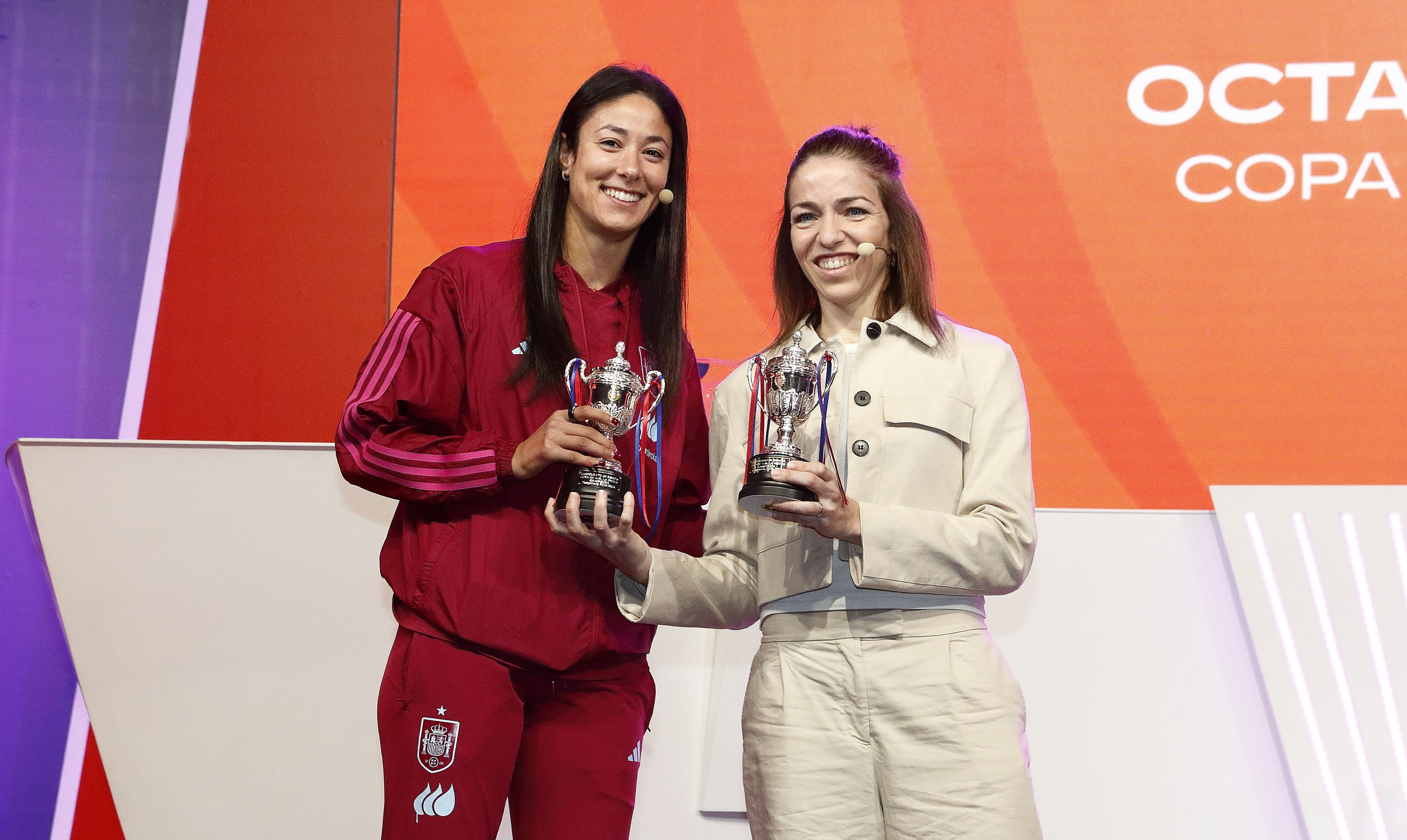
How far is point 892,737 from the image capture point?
1614 millimetres

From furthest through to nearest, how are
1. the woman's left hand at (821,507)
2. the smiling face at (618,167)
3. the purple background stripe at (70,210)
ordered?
the purple background stripe at (70,210)
the smiling face at (618,167)
the woman's left hand at (821,507)

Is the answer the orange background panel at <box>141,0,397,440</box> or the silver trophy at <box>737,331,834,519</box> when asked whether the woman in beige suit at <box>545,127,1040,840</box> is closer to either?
the silver trophy at <box>737,331,834,519</box>

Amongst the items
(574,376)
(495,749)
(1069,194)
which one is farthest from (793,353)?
(1069,194)

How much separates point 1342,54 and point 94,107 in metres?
3.89

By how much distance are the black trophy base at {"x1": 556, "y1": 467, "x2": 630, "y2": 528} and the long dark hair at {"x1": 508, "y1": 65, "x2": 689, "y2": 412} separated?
0.70ft

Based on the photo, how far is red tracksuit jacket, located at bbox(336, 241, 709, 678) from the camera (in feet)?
5.57

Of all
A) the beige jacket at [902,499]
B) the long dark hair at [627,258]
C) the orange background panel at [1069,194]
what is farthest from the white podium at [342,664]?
the orange background panel at [1069,194]

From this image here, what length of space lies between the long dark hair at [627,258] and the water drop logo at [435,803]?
2.01 feet

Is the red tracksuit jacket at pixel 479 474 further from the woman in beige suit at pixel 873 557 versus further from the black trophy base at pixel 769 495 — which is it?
the black trophy base at pixel 769 495

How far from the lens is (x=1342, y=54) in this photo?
338 centimetres

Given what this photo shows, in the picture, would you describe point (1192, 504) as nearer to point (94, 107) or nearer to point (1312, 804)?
point (1312, 804)

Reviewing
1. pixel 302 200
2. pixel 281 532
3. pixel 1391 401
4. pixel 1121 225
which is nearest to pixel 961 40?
pixel 1121 225

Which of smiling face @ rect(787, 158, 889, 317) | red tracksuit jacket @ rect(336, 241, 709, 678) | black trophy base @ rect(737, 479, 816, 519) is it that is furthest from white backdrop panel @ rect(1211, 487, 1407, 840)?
red tracksuit jacket @ rect(336, 241, 709, 678)

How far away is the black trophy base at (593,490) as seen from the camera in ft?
5.38
